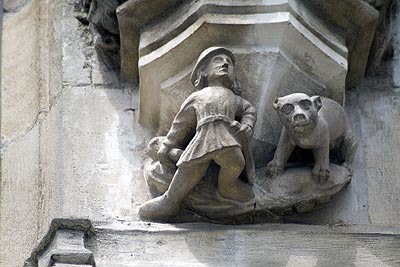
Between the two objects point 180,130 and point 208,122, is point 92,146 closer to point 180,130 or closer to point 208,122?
point 180,130

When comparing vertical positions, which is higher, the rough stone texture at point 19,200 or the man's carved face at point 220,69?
the man's carved face at point 220,69

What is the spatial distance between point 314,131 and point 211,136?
292 millimetres

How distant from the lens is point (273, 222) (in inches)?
197

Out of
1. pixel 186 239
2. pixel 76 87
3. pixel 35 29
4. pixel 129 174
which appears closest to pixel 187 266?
pixel 186 239

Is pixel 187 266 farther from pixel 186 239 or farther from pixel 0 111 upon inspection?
pixel 0 111

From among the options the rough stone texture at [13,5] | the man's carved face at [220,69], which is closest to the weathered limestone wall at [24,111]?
the rough stone texture at [13,5]

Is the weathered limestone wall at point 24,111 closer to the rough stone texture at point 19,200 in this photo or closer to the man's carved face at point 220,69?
the rough stone texture at point 19,200

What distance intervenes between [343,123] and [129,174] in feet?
1.90

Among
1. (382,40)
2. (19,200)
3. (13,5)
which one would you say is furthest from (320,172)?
(13,5)

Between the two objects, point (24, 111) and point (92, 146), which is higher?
point (24, 111)

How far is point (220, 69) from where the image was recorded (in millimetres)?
5016

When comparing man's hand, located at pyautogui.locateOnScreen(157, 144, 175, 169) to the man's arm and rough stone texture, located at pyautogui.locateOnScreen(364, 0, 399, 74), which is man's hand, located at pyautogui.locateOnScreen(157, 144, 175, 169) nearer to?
the man's arm

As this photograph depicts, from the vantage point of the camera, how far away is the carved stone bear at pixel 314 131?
16.1ft

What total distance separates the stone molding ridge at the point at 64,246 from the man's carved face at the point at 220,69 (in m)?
0.50
